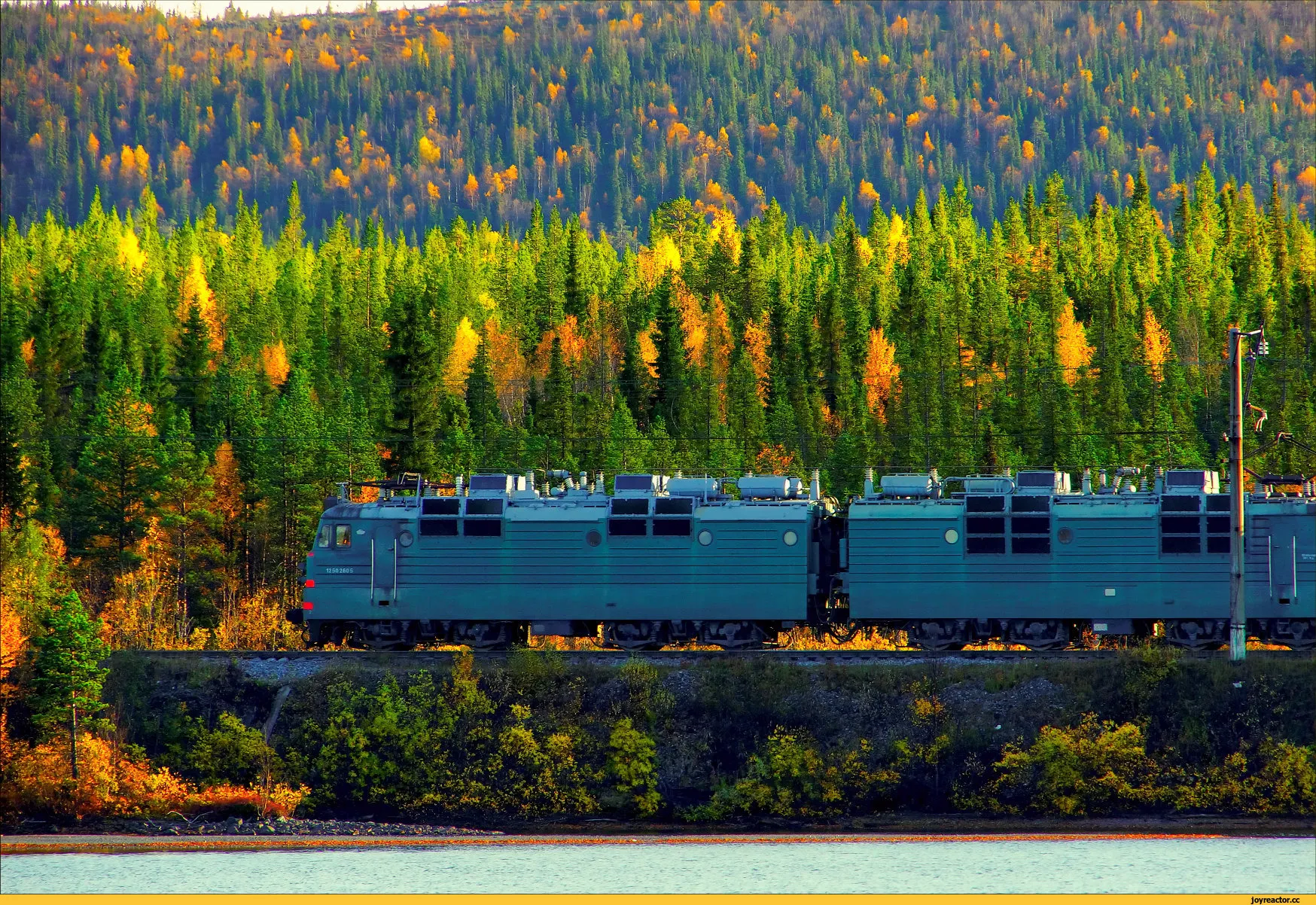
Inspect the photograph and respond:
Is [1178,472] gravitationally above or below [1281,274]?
→ below

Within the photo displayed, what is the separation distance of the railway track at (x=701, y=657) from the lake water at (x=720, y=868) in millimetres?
5638

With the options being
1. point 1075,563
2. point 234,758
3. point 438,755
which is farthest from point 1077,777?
point 234,758

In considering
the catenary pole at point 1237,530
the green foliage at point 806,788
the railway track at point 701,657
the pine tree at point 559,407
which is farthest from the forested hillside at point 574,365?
the green foliage at point 806,788

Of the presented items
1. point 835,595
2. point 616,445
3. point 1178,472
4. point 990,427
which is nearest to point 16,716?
point 835,595

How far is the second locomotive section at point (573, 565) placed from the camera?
47469 mm

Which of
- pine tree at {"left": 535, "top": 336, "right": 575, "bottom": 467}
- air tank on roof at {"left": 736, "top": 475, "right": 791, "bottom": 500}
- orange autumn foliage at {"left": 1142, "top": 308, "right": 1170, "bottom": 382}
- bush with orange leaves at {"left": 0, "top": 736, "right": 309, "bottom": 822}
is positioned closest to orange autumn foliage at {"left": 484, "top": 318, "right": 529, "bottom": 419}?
pine tree at {"left": 535, "top": 336, "right": 575, "bottom": 467}

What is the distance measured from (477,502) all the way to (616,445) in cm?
3917

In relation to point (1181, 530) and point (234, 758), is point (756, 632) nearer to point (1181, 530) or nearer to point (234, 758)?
point (1181, 530)

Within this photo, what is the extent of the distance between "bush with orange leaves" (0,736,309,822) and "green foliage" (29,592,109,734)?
2.69 ft

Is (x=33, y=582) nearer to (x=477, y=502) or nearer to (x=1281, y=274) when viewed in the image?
(x=477, y=502)

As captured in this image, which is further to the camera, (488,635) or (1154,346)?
(1154,346)

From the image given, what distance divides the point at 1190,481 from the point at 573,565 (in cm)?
1789

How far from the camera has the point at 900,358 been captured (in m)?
114

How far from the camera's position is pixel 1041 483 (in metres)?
47.9
